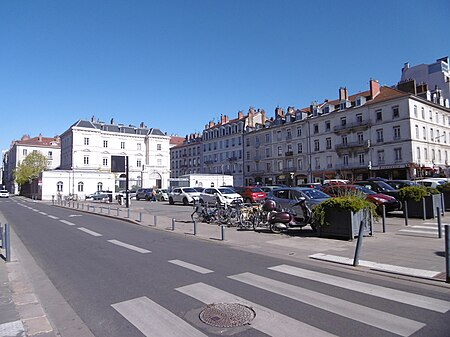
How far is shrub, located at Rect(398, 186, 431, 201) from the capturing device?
1480cm

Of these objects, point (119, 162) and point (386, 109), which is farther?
point (386, 109)

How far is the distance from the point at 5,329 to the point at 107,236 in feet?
27.9

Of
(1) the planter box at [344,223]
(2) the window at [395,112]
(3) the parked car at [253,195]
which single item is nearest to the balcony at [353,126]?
(2) the window at [395,112]

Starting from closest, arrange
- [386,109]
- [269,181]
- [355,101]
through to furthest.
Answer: [386,109] < [355,101] < [269,181]

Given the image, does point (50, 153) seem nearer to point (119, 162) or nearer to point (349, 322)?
point (119, 162)

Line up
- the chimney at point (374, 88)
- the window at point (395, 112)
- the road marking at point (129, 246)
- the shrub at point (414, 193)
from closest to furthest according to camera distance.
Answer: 1. the road marking at point (129, 246)
2. the shrub at point (414, 193)
3. the window at point (395, 112)
4. the chimney at point (374, 88)

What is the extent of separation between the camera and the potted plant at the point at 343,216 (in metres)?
10.5

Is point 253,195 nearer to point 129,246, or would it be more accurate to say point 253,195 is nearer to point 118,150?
point 129,246

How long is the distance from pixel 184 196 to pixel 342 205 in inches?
857

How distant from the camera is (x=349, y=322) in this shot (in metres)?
4.22

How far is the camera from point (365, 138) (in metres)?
47.5

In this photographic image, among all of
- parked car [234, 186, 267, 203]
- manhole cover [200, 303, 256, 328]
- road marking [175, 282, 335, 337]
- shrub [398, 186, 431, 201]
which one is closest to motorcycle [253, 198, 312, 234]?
shrub [398, 186, 431, 201]

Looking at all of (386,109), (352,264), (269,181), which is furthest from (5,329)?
(269,181)

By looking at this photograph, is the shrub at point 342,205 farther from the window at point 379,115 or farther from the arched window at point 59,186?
the arched window at point 59,186
